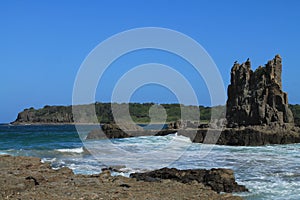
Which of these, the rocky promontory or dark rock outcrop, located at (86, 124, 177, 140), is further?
dark rock outcrop, located at (86, 124, 177, 140)

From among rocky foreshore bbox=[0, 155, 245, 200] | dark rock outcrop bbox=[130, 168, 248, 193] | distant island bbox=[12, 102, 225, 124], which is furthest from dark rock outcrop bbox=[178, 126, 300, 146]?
distant island bbox=[12, 102, 225, 124]

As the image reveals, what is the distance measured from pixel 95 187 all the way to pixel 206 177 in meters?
4.72

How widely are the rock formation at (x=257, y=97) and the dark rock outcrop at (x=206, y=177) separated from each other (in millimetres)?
30249

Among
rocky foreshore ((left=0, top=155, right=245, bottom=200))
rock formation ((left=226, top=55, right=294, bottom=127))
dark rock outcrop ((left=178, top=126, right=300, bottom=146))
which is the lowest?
rocky foreshore ((left=0, top=155, right=245, bottom=200))

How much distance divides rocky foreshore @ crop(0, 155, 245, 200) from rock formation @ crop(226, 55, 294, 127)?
32.6 metres

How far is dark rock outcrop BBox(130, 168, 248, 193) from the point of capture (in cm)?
1480

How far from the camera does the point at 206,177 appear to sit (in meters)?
15.6

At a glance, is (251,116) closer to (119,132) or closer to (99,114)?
(119,132)

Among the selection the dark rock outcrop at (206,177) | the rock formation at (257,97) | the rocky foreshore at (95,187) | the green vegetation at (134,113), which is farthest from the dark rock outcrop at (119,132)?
the rocky foreshore at (95,187)

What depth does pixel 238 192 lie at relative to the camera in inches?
570

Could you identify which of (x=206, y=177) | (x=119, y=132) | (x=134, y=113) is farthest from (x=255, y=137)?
(x=134, y=113)

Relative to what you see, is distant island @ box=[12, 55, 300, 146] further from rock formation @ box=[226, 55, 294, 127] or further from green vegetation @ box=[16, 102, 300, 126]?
green vegetation @ box=[16, 102, 300, 126]

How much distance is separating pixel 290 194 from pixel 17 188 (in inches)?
314

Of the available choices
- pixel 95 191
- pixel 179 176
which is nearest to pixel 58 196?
pixel 95 191
